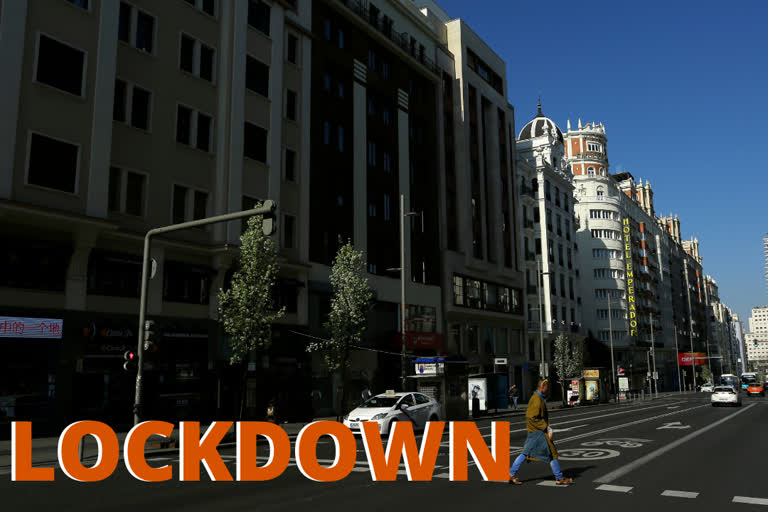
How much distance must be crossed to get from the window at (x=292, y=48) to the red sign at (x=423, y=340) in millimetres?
17368

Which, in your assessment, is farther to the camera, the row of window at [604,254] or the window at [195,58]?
the row of window at [604,254]

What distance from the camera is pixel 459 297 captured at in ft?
155

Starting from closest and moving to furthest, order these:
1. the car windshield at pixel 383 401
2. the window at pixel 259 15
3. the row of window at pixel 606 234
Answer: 1. the car windshield at pixel 383 401
2. the window at pixel 259 15
3. the row of window at pixel 606 234

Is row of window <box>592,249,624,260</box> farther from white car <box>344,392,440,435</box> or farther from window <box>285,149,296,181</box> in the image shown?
white car <box>344,392,440,435</box>

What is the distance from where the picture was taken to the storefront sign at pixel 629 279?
93869mm

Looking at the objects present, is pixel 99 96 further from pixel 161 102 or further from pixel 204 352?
pixel 204 352

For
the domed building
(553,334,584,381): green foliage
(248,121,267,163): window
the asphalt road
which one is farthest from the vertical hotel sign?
the asphalt road

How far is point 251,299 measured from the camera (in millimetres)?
24766

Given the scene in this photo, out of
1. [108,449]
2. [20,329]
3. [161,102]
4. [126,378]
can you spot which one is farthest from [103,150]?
[108,449]

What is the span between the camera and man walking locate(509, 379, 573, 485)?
35.7 ft

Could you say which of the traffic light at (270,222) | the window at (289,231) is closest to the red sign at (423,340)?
the window at (289,231)

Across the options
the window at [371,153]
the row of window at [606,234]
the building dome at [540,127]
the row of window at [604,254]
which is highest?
the building dome at [540,127]

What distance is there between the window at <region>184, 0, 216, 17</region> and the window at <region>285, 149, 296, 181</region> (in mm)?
7521

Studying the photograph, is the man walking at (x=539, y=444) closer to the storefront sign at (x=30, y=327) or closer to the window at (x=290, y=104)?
the storefront sign at (x=30, y=327)
